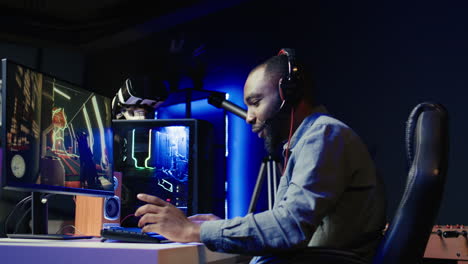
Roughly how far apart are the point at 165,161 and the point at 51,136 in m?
1.69

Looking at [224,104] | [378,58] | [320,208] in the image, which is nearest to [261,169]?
[224,104]

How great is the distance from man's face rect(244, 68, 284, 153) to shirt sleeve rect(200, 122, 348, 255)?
288 millimetres

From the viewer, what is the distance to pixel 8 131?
4.21ft

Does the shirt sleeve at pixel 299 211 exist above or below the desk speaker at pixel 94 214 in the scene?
above

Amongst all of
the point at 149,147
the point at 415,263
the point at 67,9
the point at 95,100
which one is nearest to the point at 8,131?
the point at 95,100

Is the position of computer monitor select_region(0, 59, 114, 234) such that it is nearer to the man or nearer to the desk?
the desk

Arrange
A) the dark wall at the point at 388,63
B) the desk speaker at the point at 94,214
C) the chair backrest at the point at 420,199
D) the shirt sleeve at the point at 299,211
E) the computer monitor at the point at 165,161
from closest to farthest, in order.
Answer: the chair backrest at the point at 420,199
the shirt sleeve at the point at 299,211
the desk speaker at the point at 94,214
the computer monitor at the point at 165,161
the dark wall at the point at 388,63

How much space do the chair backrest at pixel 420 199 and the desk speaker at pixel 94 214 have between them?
1170 millimetres

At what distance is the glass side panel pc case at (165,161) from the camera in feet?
9.04

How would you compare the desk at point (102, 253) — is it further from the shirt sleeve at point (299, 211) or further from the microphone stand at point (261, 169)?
the microphone stand at point (261, 169)

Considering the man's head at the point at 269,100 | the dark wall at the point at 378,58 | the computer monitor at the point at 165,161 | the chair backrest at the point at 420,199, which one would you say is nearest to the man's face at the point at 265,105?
the man's head at the point at 269,100

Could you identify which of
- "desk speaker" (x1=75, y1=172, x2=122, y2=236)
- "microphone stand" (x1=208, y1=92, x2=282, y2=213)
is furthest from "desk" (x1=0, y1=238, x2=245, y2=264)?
"microphone stand" (x1=208, y1=92, x2=282, y2=213)

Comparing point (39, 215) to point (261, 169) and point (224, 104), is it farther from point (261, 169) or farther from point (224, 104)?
point (224, 104)

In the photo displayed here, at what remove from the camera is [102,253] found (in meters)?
1.03
